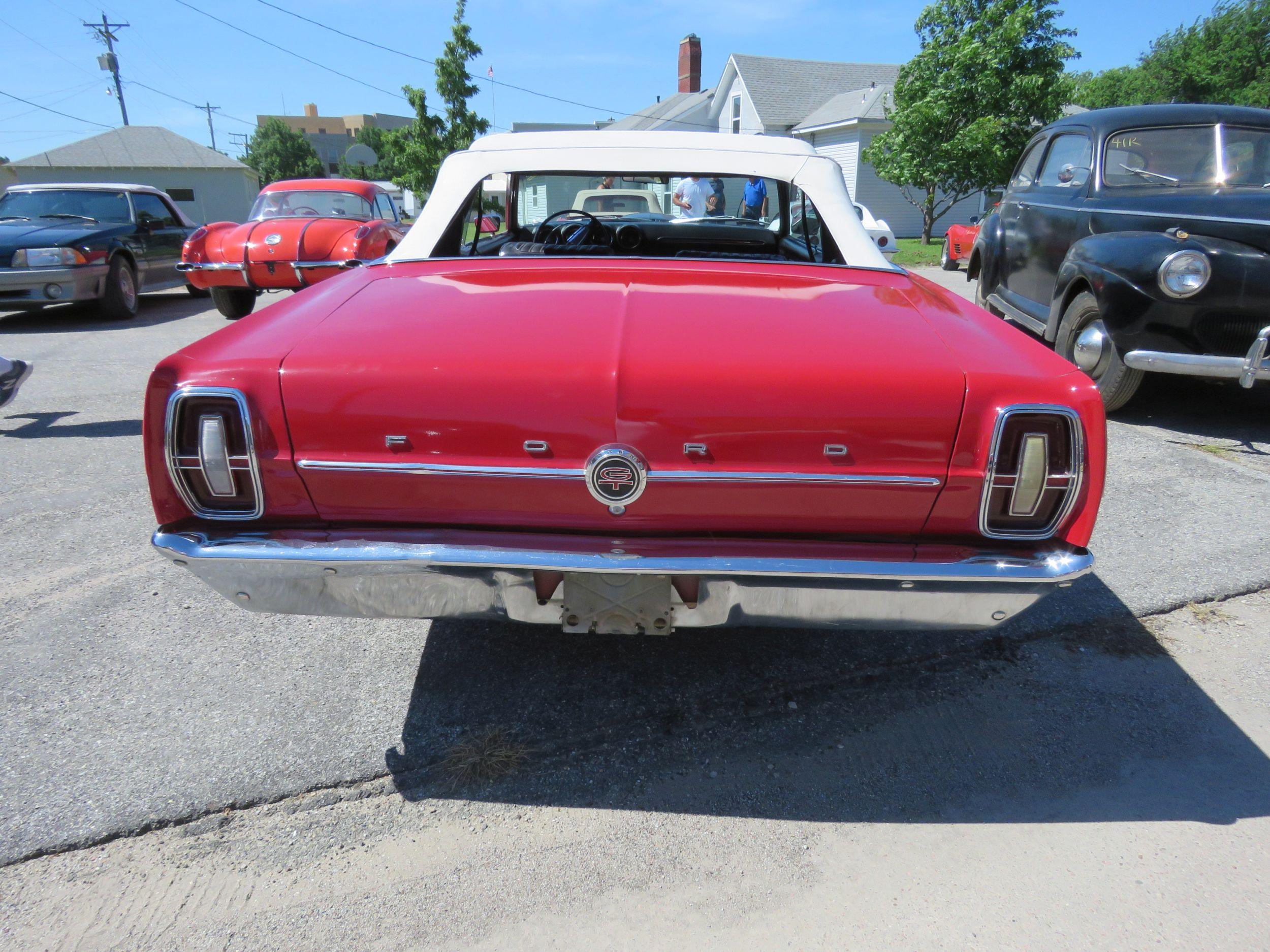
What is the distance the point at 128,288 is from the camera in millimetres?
9430

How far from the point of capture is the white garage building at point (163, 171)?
3434 cm

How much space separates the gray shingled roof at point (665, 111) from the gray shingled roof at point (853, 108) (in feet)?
23.8

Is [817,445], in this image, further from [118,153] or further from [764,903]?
[118,153]

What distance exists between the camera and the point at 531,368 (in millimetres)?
1801

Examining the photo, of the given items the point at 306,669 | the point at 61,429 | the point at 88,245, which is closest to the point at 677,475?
the point at 306,669

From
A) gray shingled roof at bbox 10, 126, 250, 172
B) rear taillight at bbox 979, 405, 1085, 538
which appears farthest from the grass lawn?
gray shingled roof at bbox 10, 126, 250, 172

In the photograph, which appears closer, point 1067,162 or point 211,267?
point 1067,162

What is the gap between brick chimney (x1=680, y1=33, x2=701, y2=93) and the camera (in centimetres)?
3688

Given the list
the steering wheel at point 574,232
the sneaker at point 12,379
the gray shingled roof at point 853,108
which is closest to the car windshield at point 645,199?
the steering wheel at point 574,232

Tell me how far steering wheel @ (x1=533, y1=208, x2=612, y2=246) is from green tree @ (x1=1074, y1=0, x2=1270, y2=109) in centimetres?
3158

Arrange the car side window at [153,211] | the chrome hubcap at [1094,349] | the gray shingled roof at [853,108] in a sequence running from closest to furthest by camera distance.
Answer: the chrome hubcap at [1094,349]
the car side window at [153,211]
the gray shingled roof at [853,108]

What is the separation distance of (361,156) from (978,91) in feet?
184

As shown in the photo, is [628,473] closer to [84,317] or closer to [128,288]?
[128,288]

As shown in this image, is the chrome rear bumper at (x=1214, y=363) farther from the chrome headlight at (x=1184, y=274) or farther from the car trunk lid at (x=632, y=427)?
the car trunk lid at (x=632, y=427)
